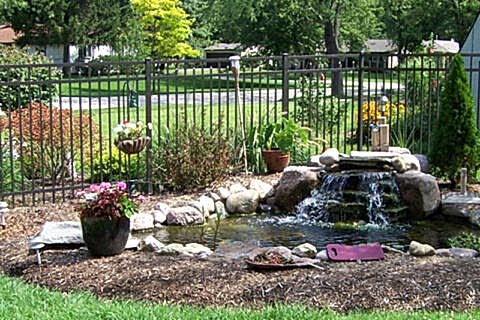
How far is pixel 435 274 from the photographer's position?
5.78 meters

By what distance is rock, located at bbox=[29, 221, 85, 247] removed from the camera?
680 cm

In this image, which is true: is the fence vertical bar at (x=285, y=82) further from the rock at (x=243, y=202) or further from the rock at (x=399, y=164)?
the rock at (x=399, y=164)

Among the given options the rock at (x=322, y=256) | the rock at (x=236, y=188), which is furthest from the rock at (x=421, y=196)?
the rock at (x=322, y=256)

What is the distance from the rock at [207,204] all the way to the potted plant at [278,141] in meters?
1.54

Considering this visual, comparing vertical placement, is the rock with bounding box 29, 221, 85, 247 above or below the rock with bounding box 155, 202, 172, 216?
above

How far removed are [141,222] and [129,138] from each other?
1101 mm

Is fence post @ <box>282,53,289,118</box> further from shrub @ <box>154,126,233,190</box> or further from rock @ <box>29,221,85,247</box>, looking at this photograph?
rock @ <box>29,221,85,247</box>

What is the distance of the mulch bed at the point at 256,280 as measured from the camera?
17.5 feet

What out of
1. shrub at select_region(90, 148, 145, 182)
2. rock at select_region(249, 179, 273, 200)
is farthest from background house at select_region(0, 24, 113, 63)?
rock at select_region(249, 179, 273, 200)

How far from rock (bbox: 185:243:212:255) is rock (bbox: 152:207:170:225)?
1.25m

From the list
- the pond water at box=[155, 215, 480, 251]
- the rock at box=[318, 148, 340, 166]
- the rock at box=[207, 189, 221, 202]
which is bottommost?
the pond water at box=[155, 215, 480, 251]

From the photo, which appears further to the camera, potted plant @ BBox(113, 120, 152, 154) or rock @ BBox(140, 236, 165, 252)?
potted plant @ BBox(113, 120, 152, 154)

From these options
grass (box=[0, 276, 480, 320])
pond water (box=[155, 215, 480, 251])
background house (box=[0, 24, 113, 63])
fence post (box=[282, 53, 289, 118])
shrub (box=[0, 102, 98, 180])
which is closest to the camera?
grass (box=[0, 276, 480, 320])

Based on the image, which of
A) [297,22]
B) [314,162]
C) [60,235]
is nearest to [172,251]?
[60,235]
